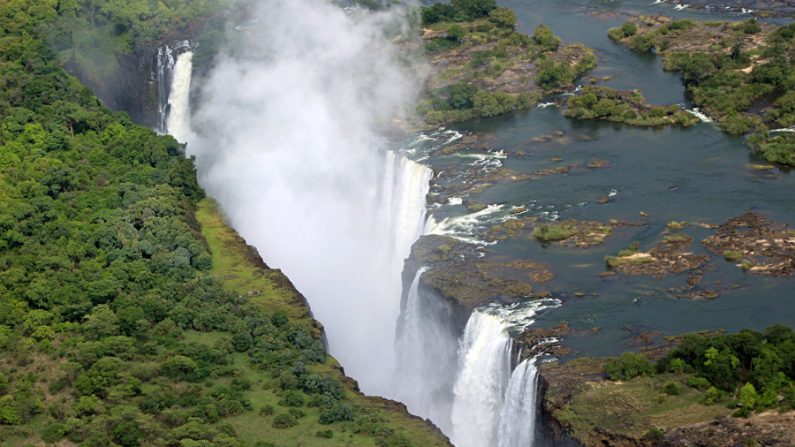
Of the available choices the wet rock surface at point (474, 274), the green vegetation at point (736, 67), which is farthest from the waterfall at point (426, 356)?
the green vegetation at point (736, 67)

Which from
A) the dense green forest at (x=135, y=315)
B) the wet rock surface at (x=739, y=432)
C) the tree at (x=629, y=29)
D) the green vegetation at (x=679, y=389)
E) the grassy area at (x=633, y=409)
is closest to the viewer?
the wet rock surface at (x=739, y=432)

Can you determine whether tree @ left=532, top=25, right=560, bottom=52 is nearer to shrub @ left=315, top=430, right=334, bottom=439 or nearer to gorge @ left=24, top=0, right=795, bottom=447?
gorge @ left=24, top=0, right=795, bottom=447

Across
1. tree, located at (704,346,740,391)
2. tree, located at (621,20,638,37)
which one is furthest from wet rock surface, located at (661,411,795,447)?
tree, located at (621,20,638,37)

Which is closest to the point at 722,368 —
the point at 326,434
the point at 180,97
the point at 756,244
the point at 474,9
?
the point at 756,244

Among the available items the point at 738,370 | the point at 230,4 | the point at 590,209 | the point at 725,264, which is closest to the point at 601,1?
the point at 230,4

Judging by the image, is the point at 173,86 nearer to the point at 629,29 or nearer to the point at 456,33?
the point at 456,33

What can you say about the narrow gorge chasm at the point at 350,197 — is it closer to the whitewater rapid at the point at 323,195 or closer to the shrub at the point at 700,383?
the whitewater rapid at the point at 323,195

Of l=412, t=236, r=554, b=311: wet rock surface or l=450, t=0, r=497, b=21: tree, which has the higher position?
l=450, t=0, r=497, b=21: tree
